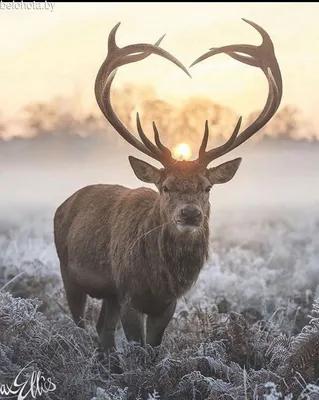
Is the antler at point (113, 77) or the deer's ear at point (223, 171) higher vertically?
the antler at point (113, 77)

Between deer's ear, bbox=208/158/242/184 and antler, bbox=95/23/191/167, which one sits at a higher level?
antler, bbox=95/23/191/167

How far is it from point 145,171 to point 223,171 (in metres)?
0.51

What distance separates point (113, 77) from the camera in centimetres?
509

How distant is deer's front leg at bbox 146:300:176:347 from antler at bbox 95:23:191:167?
1019 mm

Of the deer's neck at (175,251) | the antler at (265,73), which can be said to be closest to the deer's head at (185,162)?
the antler at (265,73)

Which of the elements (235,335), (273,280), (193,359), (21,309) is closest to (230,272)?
(273,280)

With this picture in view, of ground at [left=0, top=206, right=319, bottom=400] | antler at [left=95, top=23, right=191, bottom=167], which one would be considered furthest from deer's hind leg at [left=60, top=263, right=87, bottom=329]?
antler at [left=95, top=23, right=191, bottom=167]

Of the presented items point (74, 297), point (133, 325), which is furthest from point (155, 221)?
point (74, 297)

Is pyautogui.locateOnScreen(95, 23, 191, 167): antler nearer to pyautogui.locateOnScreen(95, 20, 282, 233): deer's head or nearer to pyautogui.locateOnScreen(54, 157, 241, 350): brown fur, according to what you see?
pyautogui.locateOnScreen(95, 20, 282, 233): deer's head

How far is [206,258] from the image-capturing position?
5008 mm

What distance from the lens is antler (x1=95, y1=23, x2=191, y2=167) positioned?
495 centimetres

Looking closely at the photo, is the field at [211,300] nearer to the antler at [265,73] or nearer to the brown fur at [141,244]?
the brown fur at [141,244]

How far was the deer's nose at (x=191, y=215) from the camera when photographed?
15.0ft

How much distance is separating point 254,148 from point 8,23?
78.4 inches
